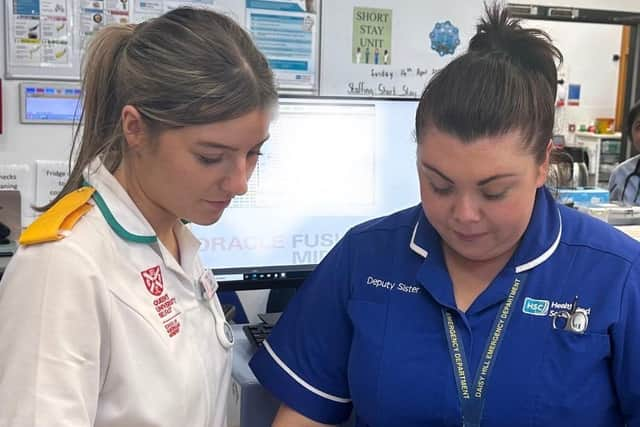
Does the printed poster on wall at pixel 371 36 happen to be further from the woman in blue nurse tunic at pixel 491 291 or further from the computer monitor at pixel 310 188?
the woman in blue nurse tunic at pixel 491 291

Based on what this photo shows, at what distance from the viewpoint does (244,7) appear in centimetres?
166

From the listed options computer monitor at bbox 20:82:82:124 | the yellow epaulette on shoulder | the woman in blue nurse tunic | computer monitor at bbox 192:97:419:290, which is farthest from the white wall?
the yellow epaulette on shoulder

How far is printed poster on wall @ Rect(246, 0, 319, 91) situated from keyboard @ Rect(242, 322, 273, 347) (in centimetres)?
59

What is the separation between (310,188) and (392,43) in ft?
1.80

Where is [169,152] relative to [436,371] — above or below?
above

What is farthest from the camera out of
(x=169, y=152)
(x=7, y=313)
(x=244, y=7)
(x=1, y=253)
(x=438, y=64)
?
(x=438, y=64)

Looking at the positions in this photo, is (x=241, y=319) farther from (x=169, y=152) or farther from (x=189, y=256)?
(x=169, y=152)

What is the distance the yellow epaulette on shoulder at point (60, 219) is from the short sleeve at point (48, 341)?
0.01 m

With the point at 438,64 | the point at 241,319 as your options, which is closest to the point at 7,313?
the point at 241,319

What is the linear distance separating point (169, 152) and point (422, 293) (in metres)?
0.47

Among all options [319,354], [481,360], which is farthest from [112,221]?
[481,360]

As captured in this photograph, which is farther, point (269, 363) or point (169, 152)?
point (269, 363)

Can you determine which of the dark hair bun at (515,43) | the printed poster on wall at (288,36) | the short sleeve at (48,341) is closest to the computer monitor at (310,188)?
the printed poster on wall at (288,36)

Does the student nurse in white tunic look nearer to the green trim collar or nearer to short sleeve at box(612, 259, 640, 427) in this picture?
the green trim collar
